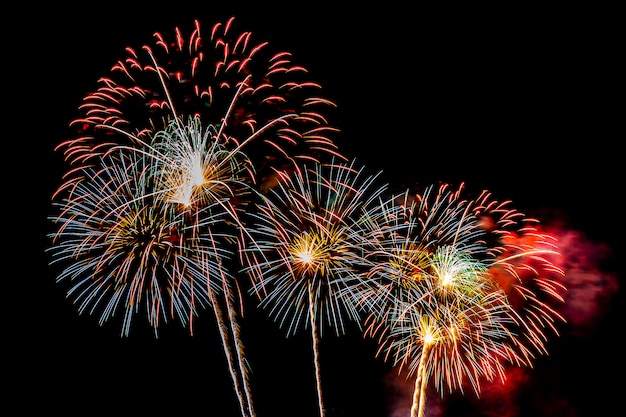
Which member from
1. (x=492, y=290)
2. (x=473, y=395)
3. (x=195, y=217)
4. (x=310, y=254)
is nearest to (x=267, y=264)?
(x=310, y=254)

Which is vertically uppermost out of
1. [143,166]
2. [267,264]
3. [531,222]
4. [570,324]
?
[531,222]

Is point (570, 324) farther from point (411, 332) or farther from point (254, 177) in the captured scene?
Result: point (254, 177)

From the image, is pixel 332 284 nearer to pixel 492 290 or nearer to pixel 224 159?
pixel 224 159

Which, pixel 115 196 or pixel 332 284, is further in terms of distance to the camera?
pixel 332 284

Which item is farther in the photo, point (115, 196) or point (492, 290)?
point (492, 290)

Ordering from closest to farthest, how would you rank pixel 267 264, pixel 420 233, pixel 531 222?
pixel 267 264
pixel 420 233
pixel 531 222

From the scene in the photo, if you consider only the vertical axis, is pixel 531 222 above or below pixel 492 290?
above

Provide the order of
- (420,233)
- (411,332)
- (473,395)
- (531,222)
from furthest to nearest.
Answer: (473,395) < (531,222) < (411,332) < (420,233)

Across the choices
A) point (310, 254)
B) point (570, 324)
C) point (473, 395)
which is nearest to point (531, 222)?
point (570, 324)

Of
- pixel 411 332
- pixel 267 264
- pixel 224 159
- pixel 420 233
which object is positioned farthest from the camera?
pixel 411 332
